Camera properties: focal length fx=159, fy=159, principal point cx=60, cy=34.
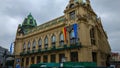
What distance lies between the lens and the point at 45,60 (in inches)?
1786

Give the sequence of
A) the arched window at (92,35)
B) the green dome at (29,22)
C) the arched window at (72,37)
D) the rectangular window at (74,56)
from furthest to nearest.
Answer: the green dome at (29,22)
the arched window at (92,35)
the arched window at (72,37)
the rectangular window at (74,56)

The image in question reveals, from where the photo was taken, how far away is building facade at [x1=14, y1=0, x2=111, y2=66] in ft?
120

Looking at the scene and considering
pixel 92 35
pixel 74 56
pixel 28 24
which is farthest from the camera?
pixel 28 24

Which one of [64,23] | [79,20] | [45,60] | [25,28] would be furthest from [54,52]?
[25,28]

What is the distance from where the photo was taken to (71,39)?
129ft

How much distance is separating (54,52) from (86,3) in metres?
15.2

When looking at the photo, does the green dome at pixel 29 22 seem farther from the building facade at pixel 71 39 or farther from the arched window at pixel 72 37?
the arched window at pixel 72 37

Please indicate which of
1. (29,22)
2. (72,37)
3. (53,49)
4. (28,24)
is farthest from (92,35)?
(29,22)

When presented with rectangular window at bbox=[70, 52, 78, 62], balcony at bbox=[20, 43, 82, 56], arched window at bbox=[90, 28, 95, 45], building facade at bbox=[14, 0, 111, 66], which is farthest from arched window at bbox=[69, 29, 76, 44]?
arched window at bbox=[90, 28, 95, 45]

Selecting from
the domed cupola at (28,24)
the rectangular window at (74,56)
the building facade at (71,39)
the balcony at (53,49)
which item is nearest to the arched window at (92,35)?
the building facade at (71,39)

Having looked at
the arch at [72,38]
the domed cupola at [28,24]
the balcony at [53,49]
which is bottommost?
the balcony at [53,49]

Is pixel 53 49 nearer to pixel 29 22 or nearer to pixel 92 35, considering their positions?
pixel 92 35

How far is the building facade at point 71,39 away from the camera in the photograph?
36.7 metres

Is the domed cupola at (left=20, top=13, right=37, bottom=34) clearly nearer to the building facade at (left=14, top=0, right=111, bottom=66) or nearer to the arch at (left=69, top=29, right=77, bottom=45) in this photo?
the building facade at (left=14, top=0, right=111, bottom=66)
